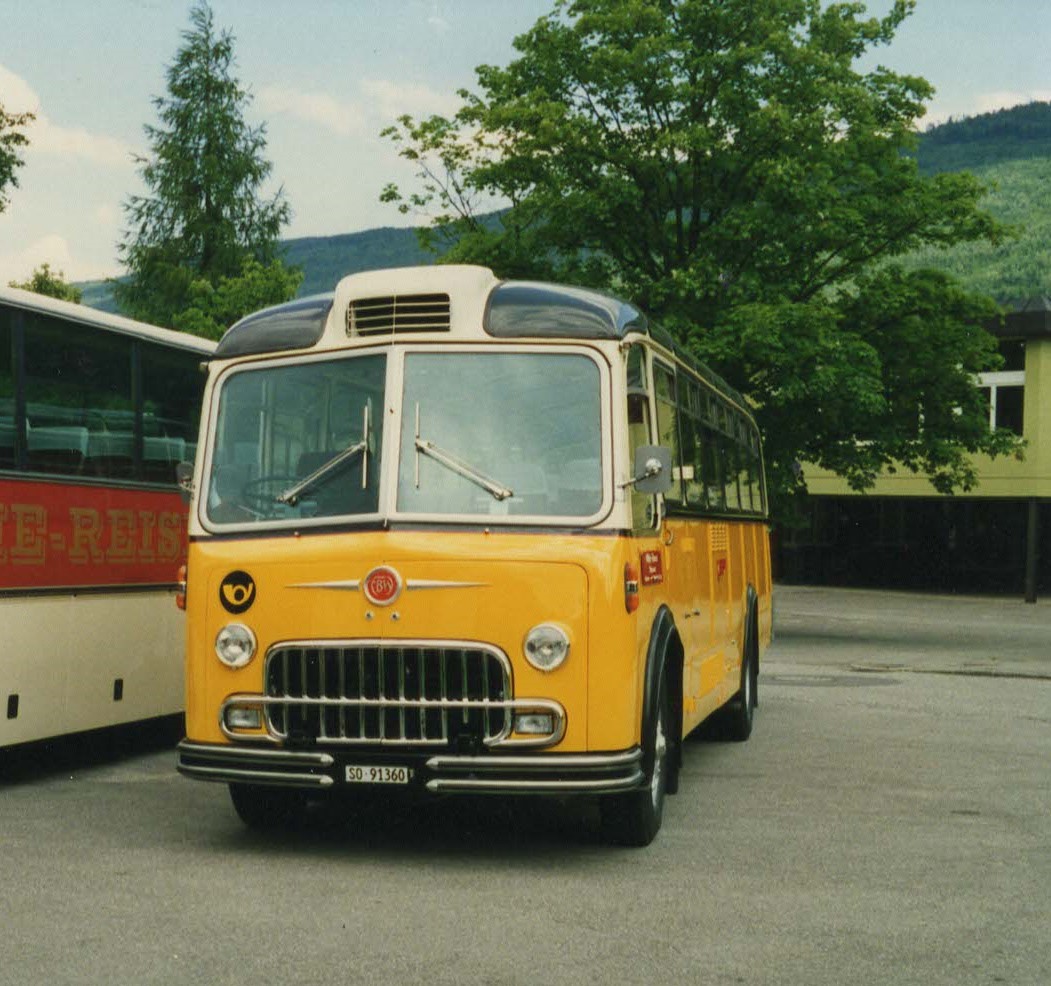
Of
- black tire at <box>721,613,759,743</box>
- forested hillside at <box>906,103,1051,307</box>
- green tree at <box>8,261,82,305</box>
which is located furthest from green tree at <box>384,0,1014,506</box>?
forested hillside at <box>906,103,1051,307</box>

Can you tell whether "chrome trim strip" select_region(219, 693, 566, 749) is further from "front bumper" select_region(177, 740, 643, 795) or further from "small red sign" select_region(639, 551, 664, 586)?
"small red sign" select_region(639, 551, 664, 586)

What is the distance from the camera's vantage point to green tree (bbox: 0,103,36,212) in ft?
138

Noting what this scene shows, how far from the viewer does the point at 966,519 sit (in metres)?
52.9

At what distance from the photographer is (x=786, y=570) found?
55750 mm

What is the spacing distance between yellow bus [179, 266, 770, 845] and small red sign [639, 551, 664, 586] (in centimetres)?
2

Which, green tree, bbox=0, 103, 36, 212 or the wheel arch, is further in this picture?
green tree, bbox=0, 103, 36, 212

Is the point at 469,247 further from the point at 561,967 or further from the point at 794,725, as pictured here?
the point at 561,967

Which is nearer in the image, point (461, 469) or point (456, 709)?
point (456, 709)

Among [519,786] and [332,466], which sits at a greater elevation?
[332,466]

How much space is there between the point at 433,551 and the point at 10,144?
3710 centimetres

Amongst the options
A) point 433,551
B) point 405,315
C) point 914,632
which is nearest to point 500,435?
point 433,551

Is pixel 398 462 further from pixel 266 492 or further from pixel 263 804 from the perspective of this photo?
pixel 263 804

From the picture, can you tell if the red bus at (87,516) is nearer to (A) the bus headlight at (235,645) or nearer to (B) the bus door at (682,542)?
(A) the bus headlight at (235,645)

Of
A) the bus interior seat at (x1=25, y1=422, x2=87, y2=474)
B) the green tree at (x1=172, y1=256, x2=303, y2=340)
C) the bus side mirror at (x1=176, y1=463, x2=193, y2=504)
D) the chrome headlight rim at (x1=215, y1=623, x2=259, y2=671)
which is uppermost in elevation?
the green tree at (x1=172, y1=256, x2=303, y2=340)
